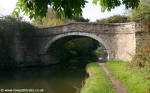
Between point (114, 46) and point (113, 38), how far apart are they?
2.17 ft

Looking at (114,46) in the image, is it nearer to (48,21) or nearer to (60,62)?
(60,62)

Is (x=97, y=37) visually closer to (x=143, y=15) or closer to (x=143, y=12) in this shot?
(x=143, y=15)

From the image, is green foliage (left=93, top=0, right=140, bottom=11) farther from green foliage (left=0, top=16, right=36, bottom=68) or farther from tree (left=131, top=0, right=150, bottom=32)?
green foliage (left=0, top=16, right=36, bottom=68)

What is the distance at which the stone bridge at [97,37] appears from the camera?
1112 centimetres

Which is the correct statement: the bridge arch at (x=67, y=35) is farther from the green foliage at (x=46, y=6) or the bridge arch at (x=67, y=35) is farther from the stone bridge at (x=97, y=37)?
the green foliage at (x=46, y=6)

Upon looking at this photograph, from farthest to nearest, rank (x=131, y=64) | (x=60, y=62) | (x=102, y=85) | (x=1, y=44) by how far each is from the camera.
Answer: (x=60, y=62)
(x=1, y=44)
(x=131, y=64)
(x=102, y=85)

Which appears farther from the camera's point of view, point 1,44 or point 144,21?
point 1,44

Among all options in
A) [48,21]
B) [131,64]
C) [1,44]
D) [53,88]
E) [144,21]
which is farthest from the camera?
[48,21]

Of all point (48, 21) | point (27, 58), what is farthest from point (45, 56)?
point (48, 21)

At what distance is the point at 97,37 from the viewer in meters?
12.7

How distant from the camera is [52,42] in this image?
1448cm

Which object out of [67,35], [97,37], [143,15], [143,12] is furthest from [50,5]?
[67,35]

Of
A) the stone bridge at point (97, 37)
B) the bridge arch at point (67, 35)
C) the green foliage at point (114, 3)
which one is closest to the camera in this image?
the green foliage at point (114, 3)

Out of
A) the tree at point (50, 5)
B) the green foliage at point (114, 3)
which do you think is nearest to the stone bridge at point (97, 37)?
the green foliage at point (114, 3)
